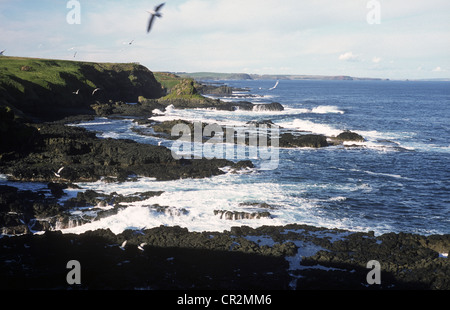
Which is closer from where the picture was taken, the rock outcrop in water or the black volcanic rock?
the black volcanic rock

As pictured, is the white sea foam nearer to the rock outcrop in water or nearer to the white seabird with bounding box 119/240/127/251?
the rock outcrop in water

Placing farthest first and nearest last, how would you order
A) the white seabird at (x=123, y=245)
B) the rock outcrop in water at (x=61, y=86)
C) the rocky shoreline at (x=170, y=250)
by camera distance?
the rock outcrop in water at (x=61, y=86) → the white seabird at (x=123, y=245) → the rocky shoreline at (x=170, y=250)

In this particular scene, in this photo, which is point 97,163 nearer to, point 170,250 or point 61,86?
point 170,250

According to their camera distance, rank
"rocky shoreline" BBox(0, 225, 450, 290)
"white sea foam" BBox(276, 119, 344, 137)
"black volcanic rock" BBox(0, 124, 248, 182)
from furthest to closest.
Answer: "white sea foam" BBox(276, 119, 344, 137) < "black volcanic rock" BBox(0, 124, 248, 182) < "rocky shoreline" BBox(0, 225, 450, 290)

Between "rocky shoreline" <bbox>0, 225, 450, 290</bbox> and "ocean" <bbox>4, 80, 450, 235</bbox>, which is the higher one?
"ocean" <bbox>4, 80, 450, 235</bbox>

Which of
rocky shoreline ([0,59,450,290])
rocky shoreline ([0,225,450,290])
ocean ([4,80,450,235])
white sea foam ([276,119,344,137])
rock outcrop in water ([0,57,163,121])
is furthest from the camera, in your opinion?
rock outcrop in water ([0,57,163,121])

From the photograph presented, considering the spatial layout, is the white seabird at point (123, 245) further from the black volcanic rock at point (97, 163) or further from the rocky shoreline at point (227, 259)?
the black volcanic rock at point (97, 163)

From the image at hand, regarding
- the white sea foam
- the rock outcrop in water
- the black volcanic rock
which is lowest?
the black volcanic rock

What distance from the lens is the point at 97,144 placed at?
39406mm

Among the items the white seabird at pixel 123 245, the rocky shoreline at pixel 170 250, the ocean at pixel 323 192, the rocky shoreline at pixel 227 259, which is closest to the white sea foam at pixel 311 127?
the ocean at pixel 323 192

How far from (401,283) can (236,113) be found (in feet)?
222

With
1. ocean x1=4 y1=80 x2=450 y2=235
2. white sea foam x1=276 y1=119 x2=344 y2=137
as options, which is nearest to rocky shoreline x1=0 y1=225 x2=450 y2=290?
ocean x1=4 y1=80 x2=450 y2=235
